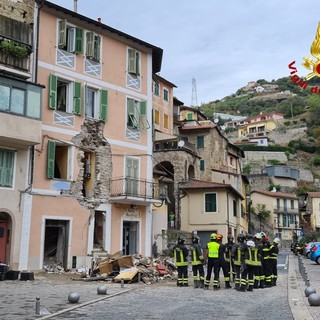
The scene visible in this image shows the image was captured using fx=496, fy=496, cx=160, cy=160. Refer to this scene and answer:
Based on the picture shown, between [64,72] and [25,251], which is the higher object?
[64,72]

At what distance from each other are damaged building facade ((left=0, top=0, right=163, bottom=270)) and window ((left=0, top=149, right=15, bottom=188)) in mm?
191

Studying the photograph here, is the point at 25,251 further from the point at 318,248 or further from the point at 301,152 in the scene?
the point at 301,152

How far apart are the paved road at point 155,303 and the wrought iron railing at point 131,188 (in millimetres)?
9106

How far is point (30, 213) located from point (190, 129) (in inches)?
1226

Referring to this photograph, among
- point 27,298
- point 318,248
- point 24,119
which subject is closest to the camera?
point 27,298

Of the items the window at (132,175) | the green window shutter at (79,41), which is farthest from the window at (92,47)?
the window at (132,175)

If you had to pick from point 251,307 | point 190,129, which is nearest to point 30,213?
point 251,307

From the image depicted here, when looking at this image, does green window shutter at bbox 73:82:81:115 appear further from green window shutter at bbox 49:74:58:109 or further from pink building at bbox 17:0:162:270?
green window shutter at bbox 49:74:58:109

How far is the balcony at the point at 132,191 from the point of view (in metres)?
25.8

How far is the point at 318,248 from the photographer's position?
3225cm

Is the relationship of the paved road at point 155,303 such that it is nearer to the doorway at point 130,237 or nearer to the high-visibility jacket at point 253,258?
the high-visibility jacket at point 253,258

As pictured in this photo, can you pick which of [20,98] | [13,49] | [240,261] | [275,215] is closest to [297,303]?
[240,261]

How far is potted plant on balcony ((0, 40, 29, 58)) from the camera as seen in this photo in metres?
21.8

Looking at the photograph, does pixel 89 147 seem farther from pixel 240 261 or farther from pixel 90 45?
pixel 240 261
